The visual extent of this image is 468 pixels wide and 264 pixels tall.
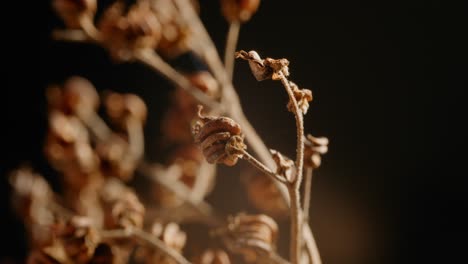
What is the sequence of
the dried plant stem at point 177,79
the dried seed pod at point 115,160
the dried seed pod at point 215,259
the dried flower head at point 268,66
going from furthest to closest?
the dried seed pod at point 115,160
the dried plant stem at point 177,79
the dried seed pod at point 215,259
the dried flower head at point 268,66

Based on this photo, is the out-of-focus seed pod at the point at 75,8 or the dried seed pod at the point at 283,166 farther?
the out-of-focus seed pod at the point at 75,8

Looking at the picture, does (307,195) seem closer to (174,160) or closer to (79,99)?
(174,160)

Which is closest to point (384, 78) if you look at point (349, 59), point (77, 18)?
point (349, 59)

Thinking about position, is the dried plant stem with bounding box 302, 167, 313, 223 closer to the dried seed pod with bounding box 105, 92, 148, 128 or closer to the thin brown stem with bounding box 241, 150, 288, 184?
the thin brown stem with bounding box 241, 150, 288, 184

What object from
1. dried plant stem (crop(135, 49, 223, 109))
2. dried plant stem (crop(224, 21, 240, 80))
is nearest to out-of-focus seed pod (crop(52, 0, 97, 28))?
dried plant stem (crop(135, 49, 223, 109))

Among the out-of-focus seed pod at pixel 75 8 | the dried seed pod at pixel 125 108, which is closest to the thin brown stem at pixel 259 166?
the out-of-focus seed pod at pixel 75 8

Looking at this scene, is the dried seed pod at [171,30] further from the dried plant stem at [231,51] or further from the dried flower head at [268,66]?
the dried flower head at [268,66]

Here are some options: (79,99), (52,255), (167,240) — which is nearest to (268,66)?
(167,240)

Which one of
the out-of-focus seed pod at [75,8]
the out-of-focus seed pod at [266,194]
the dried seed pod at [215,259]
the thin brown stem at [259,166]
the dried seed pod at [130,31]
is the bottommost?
the thin brown stem at [259,166]
